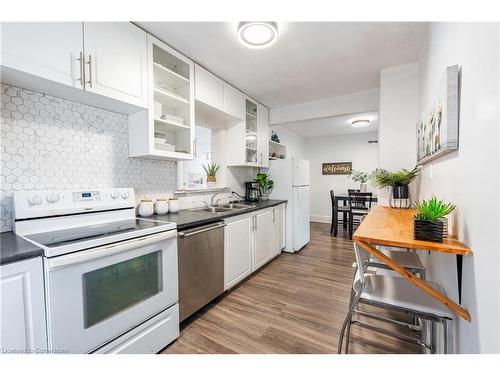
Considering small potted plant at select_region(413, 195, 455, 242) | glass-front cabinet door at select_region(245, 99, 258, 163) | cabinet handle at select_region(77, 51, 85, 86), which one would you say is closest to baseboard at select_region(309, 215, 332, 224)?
glass-front cabinet door at select_region(245, 99, 258, 163)

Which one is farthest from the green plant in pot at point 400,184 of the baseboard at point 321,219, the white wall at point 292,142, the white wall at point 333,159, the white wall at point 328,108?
the baseboard at point 321,219

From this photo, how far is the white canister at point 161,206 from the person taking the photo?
2.04 metres

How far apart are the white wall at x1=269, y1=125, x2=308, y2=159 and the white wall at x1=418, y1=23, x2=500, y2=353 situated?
3476 millimetres

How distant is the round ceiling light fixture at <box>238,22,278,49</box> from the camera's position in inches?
63.9

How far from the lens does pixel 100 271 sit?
3.84ft

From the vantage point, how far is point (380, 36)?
1.83m

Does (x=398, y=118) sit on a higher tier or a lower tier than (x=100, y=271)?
higher

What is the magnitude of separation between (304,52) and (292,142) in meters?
3.26

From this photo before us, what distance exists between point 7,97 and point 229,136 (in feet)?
6.98

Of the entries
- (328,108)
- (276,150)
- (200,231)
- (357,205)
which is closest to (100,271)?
(200,231)

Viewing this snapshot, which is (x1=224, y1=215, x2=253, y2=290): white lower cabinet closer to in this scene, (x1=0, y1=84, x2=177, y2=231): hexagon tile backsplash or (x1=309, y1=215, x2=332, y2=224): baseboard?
(x1=0, y1=84, x2=177, y2=231): hexagon tile backsplash

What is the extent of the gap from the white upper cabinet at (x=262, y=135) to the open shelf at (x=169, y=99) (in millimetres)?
1477

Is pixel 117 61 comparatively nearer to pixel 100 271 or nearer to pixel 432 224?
pixel 100 271

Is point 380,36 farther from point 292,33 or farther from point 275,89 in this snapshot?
point 275,89
